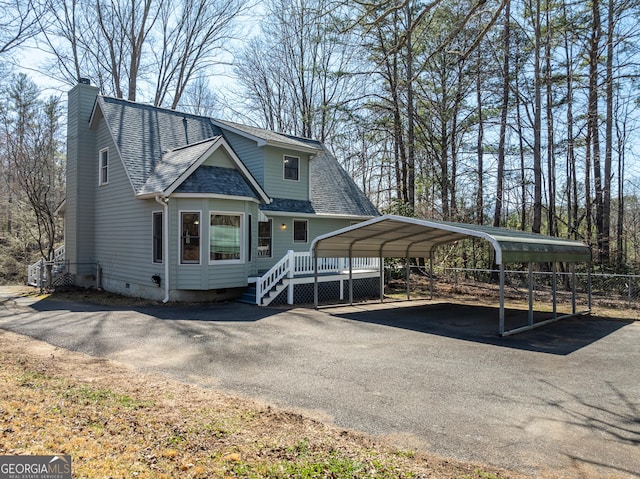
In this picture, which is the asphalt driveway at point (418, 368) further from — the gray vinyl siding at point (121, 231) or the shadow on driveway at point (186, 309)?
the gray vinyl siding at point (121, 231)

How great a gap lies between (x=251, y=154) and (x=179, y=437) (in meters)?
14.3

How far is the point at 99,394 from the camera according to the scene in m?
5.07

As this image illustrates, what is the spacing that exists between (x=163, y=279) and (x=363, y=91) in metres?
18.7

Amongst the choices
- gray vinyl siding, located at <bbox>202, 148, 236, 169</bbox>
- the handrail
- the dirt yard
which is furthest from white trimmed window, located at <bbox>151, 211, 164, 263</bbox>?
the dirt yard

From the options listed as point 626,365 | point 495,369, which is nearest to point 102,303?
point 495,369

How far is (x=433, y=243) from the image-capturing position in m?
15.7

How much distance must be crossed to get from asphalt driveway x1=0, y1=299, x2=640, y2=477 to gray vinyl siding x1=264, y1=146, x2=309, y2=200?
245 inches

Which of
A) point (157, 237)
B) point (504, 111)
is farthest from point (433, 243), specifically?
point (504, 111)

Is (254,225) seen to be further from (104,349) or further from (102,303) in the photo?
(104,349)

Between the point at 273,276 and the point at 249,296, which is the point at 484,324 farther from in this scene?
the point at 249,296

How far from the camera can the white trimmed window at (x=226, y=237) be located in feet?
43.7

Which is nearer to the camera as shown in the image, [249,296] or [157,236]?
Answer: [157,236]

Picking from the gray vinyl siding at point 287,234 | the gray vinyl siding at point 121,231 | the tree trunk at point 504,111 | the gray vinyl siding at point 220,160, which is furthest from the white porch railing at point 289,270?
the tree trunk at point 504,111

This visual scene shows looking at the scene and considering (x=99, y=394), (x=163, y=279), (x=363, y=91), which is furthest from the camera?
(x=363, y=91)
